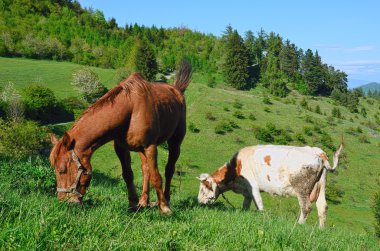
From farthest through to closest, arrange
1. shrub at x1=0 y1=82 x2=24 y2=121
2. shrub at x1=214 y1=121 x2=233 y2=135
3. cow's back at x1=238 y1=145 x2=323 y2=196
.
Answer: shrub at x1=214 y1=121 x2=233 y2=135 < shrub at x1=0 y1=82 x2=24 y2=121 < cow's back at x1=238 y1=145 x2=323 y2=196

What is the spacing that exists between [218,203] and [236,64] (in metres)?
110

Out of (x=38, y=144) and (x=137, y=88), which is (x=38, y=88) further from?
(x=137, y=88)

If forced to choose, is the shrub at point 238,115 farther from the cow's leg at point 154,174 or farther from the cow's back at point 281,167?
the cow's leg at point 154,174

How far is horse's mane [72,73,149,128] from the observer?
21.1 feet

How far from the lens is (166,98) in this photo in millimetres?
7934

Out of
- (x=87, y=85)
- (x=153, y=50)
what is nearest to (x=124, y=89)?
(x=87, y=85)

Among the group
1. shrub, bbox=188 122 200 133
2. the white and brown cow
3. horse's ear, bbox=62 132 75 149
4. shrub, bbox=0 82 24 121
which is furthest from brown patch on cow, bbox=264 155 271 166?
shrub, bbox=188 122 200 133

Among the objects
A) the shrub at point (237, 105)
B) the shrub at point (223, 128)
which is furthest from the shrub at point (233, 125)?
the shrub at point (237, 105)

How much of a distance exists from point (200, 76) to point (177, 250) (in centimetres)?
12361

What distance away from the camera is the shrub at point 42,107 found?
64.7 m

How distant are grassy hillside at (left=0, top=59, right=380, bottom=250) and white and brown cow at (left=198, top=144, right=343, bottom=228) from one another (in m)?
0.79

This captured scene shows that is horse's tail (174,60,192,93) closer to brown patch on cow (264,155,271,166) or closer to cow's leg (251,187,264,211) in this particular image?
brown patch on cow (264,155,271,166)

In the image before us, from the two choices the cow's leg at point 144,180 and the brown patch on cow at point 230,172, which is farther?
the brown patch on cow at point 230,172

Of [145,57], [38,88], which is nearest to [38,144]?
[38,88]
